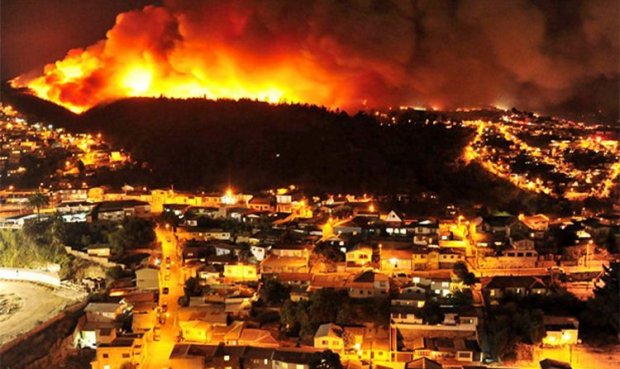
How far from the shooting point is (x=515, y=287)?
770 cm

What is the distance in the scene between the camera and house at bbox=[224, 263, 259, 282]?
8508 mm

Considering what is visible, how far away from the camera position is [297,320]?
7.20m

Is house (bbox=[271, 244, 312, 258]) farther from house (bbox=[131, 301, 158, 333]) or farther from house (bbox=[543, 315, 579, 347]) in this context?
house (bbox=[543, 315, 579, 347])

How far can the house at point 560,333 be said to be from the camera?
685 cm

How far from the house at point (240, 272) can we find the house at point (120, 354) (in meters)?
1.84

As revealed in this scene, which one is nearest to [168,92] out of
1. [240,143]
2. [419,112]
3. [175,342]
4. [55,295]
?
[240,143]

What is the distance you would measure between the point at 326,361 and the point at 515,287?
270 centimetres

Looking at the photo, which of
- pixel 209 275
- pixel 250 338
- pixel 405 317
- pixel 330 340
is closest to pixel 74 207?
pixel 209 275

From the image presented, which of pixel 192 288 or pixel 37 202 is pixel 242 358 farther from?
pixel 37 202

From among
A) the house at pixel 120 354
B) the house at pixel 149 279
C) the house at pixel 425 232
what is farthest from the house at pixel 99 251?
the house at pixel 425 232

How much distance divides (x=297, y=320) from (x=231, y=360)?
959 mm

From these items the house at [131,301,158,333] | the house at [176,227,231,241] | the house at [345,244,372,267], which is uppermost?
the house at [176,227,231,241]

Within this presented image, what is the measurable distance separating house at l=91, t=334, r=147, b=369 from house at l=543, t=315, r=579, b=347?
4147 mm

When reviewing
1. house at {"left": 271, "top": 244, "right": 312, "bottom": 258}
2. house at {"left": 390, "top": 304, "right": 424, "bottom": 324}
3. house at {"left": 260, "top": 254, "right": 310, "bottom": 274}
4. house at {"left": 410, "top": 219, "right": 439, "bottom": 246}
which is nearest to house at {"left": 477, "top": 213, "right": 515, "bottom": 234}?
house at {"left": 410, "top": 219, "right": 439, "bottom": 246}
